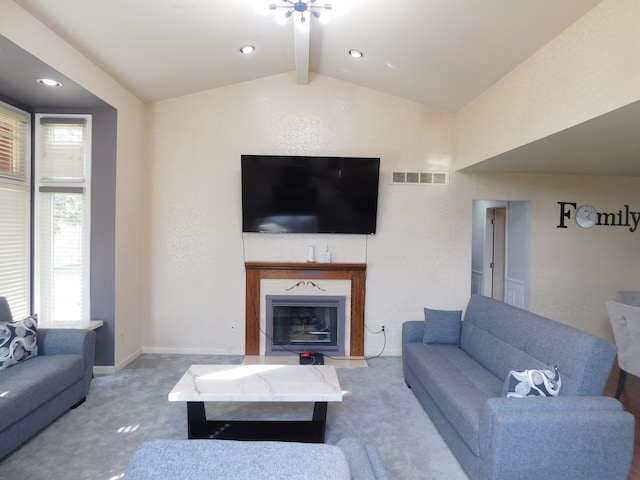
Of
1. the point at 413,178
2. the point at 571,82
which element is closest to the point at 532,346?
the point at 571,82

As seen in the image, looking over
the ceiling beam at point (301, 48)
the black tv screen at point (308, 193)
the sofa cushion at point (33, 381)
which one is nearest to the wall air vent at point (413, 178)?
the black tv screen at point (308, 193)

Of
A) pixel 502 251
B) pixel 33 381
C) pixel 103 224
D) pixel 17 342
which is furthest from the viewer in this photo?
pixel 502 251

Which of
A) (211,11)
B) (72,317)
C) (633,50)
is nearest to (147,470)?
(633,50)

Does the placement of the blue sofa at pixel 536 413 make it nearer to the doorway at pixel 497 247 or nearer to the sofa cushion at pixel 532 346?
the sofa cushion at pixel 532 346

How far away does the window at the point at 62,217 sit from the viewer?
148 inches

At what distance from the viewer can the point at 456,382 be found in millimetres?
2584

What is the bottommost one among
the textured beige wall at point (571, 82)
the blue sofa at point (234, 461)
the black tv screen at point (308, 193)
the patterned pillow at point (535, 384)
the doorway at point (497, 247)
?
the patterned pillow at point (535, 384)

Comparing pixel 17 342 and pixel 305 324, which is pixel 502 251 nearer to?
pixel 305 324

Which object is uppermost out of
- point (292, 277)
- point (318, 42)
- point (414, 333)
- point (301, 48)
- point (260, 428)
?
point (318, 42)

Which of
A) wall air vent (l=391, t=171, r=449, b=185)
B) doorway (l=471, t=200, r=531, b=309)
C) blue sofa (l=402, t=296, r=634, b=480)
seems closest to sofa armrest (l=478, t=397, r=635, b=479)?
blue sofa (l=402, t=296, r=634, b=480)

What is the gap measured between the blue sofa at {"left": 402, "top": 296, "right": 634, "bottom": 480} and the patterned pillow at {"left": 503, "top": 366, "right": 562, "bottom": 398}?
78 mm

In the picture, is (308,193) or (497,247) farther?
(497,247)

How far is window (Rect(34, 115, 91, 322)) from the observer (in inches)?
148

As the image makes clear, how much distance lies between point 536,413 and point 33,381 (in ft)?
10.6
